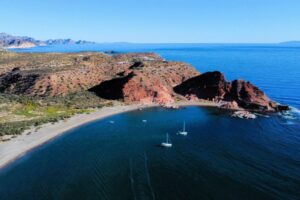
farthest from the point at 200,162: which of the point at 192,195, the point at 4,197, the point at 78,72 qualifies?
the point at 78,72

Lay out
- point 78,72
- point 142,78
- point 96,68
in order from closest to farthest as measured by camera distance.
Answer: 1. point 142,78
2. point 78,72
3. point 96,68

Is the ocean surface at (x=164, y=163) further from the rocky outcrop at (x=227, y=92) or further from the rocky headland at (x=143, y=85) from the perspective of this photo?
the rocky headland at (x=143, y=85)

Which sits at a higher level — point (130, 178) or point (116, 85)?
point (116, 85)

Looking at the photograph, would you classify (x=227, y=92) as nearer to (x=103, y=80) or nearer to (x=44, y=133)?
(x=103, y=80)

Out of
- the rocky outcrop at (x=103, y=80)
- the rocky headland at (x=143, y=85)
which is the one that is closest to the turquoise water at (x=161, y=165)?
the rocky headland at (x=143, y=85)

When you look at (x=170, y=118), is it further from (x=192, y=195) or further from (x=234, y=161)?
(x=192, y=195)

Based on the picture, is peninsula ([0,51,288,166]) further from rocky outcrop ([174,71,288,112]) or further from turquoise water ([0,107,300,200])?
turquoise water ([0,107,300,200])
